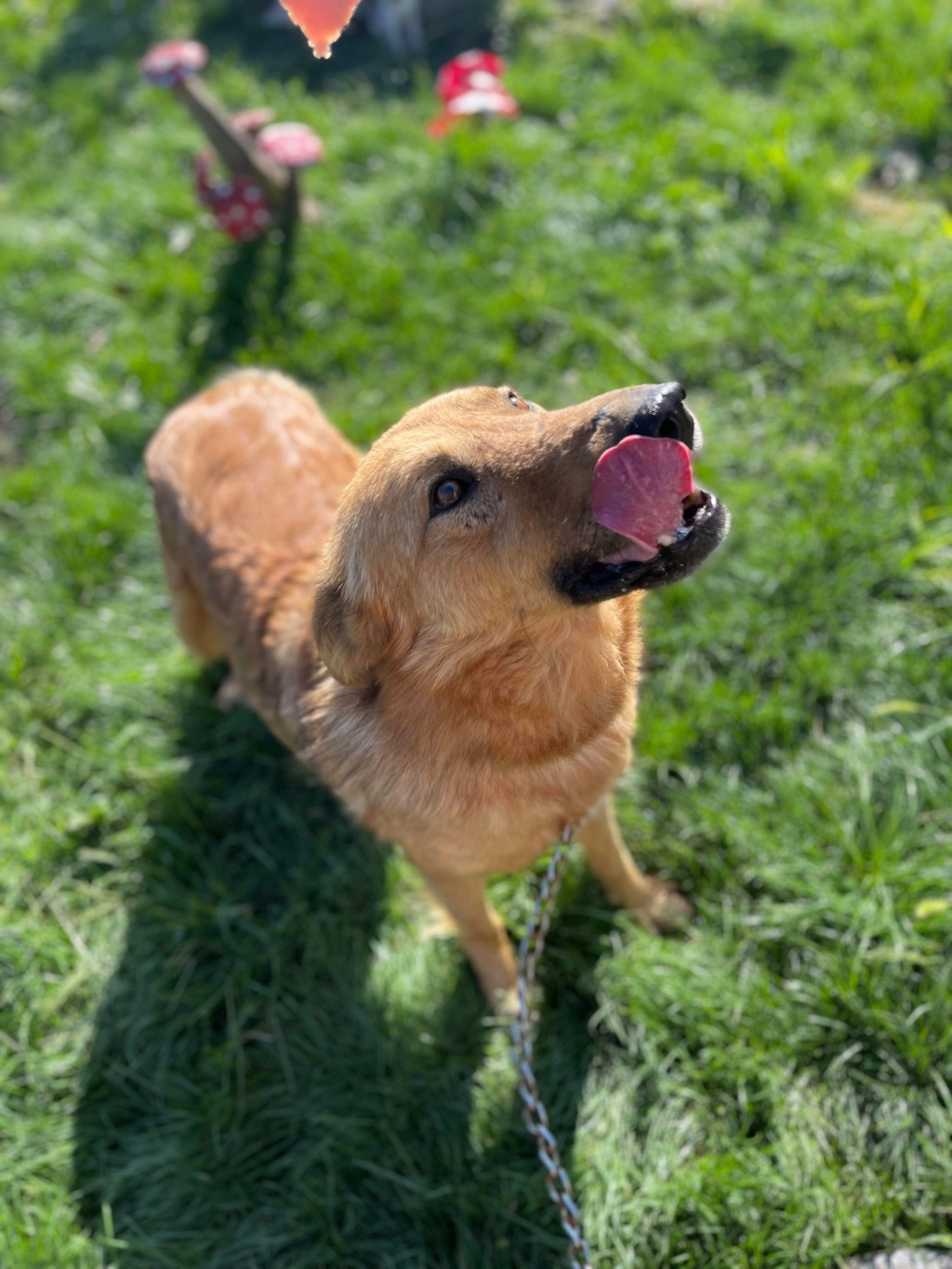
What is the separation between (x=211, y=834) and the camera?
350 cm

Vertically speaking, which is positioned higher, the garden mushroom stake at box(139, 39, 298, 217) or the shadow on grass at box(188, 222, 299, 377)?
the garden mushroom stake at box(139, 39, 298, 217)

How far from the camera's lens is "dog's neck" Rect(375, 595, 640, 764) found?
2.09m

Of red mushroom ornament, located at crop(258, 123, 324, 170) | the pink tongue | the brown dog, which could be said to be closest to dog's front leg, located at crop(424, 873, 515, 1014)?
the brown dog

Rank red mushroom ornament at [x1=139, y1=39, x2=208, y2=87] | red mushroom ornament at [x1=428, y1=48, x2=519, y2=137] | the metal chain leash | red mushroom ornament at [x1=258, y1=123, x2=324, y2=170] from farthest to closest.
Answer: red mushroom ornament at [x1=428, y1=48, x2=519, y2=137] → red mushroom ornament at [x1=258, y1=123, x2=324, y2=170] → red mushroom ornament at [x1=139, y1=39, x2=208, y2=87] → the metal chain leash

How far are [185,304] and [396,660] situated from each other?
11.7ft

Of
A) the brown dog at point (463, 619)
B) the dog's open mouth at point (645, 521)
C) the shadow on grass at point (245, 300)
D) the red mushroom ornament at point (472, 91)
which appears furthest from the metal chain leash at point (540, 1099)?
the red mushroom ornament at point (472, 91)

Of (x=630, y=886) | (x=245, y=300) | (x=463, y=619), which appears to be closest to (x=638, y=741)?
(x=630, y=886)

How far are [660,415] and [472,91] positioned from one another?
13.6 ft

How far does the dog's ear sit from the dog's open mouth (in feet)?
1.63

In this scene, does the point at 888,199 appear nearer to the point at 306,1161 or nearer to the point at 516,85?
the point at 516,85

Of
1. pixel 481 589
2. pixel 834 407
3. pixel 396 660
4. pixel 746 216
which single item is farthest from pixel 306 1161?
pixel 746 216

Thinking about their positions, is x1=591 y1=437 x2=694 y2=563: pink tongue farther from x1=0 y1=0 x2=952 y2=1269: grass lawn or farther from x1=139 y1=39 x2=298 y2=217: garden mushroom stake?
x1=139 y1=39 x2=298 y2=217: garden mushroom stake

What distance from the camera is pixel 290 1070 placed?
9.66 ft

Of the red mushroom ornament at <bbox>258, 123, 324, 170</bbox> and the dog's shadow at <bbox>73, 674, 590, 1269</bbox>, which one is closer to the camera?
the dog's shadow at <bbox>73, 674, 590, 1269</bbox>
